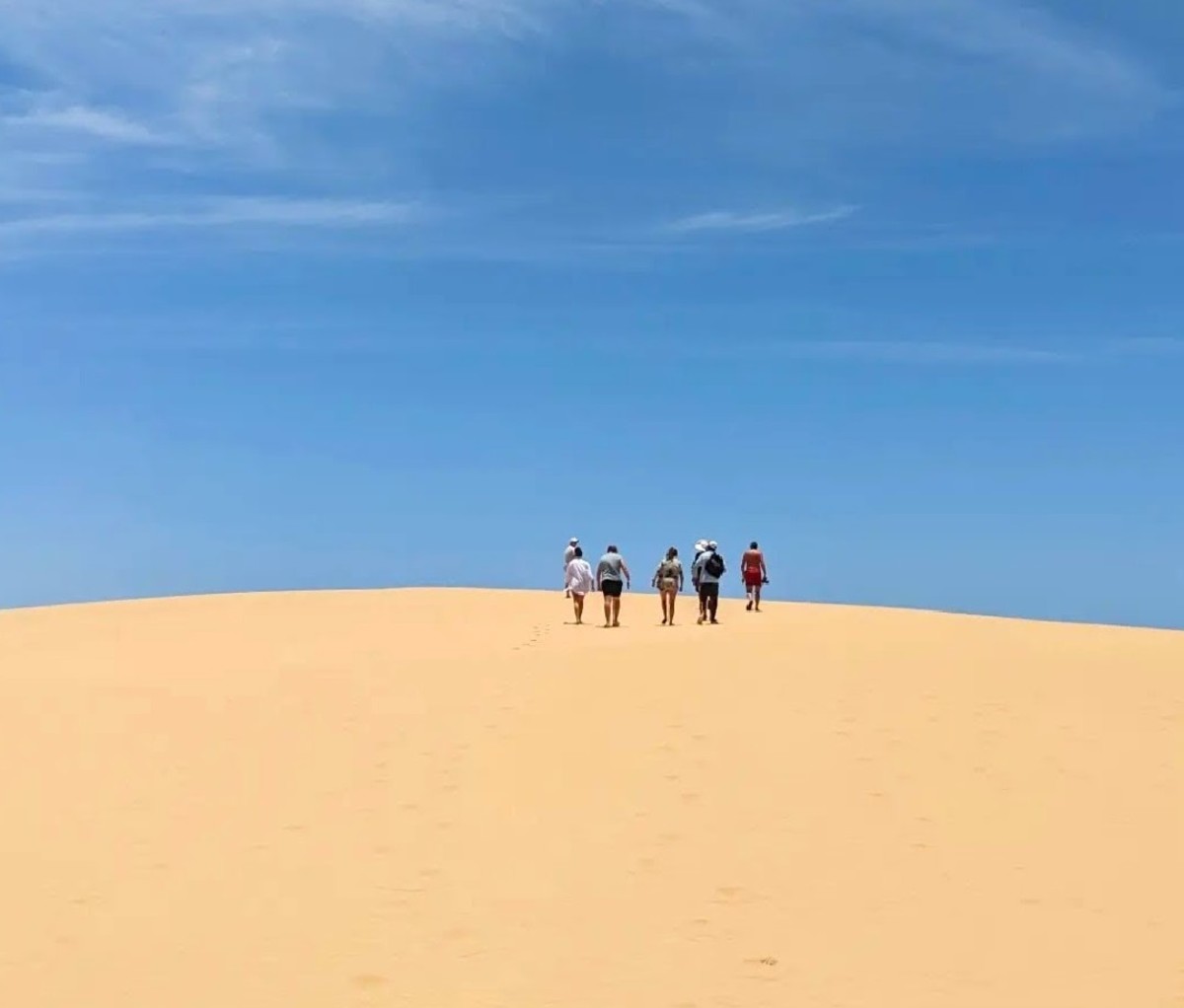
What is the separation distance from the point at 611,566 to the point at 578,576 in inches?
66.5

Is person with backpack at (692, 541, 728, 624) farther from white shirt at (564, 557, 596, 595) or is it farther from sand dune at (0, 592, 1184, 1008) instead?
sand dune at (0, 592, 1184, 1008)

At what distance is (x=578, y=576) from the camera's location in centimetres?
2456

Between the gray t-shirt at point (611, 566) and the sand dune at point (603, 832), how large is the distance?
5445 millimetres

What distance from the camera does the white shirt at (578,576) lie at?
2450 cm

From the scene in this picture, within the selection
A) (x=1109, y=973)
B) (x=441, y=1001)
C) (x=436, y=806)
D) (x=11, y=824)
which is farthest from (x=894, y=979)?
(x=11, y=824)

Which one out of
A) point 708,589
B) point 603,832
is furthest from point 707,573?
point 603,832

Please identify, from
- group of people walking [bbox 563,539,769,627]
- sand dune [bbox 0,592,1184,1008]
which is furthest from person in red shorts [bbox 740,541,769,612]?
sand dune [bbox 0,592,1184,1008]

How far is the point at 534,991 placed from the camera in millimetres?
7020

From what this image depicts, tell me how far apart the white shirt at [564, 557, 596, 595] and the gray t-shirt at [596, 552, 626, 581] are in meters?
1.48

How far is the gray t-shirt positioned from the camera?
75.3ft

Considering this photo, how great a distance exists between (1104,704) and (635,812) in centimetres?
656

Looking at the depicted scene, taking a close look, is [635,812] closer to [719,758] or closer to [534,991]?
[719,758]

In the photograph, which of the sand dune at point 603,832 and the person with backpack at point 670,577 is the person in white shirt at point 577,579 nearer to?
the person with backpack at point 670,577

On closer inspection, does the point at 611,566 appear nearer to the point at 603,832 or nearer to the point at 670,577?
the point at 670,577
